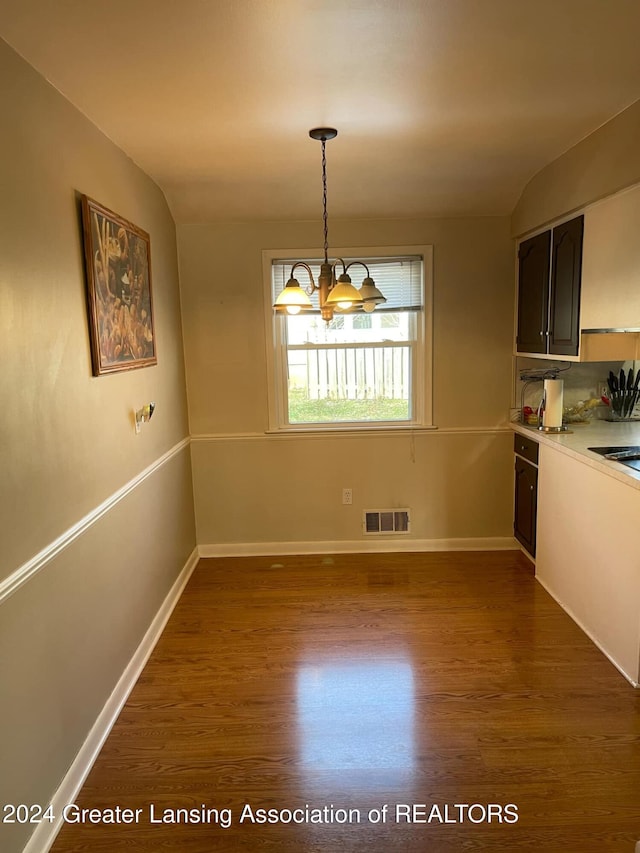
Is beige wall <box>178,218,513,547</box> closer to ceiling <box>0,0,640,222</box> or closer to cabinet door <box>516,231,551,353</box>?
cabinet door <box>516,231,551,353</box>

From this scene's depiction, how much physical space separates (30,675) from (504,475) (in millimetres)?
3190

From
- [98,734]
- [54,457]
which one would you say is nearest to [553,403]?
[54,457]

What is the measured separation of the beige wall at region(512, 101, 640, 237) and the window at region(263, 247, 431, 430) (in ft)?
2.35

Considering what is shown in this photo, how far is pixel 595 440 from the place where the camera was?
3.05m

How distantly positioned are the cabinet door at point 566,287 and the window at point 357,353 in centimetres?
85

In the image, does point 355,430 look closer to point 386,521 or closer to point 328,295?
point 386,521

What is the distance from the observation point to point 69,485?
1.98 meters

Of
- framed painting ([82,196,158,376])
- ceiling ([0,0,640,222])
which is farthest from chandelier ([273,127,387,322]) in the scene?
framed painting ([82,196,158,376])

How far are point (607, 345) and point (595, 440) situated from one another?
540 mm

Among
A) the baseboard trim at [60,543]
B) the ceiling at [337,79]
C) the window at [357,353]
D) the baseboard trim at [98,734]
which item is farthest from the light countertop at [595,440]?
the baseboard trim at [98,734]

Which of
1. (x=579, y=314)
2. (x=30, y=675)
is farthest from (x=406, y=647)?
(x=579, y=314)

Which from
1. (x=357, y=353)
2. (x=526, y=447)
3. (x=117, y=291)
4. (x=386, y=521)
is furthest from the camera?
(x=386, y=521)

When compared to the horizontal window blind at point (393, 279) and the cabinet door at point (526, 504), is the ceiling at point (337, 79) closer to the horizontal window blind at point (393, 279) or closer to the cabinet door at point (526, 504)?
the horizontal window blind at point (393, 279)

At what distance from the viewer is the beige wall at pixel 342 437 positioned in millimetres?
3678
